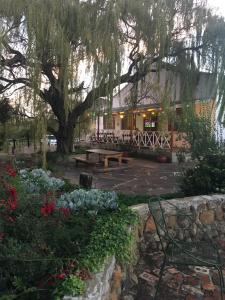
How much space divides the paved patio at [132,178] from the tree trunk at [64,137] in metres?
1.24

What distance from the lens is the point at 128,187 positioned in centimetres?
749

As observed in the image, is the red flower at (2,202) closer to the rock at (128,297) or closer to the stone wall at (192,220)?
the rock at (128,297)

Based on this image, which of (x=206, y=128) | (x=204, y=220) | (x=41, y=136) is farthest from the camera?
(x=41, y=136)

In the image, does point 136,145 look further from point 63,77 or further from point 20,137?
point 63,77

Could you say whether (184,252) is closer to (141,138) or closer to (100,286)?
(100,286)

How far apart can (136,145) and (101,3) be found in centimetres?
849

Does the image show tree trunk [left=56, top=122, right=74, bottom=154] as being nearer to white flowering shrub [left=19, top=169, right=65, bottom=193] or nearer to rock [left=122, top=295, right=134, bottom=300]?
white flowering shrub [left=19, top=169, right=65, bottom=193]

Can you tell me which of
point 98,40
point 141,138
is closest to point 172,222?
point 98,40

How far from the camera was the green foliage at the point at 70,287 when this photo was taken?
5.87 ft

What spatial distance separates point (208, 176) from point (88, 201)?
2.39 m

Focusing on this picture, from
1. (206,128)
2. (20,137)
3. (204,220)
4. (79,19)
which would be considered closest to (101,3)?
(79,19)

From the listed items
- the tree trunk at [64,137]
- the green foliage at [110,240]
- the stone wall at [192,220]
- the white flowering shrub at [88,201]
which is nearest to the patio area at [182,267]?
the stone wall at [192,220]

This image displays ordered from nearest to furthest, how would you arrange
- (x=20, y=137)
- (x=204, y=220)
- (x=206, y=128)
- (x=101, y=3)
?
1. (x=204, y=220)
2. (x=206, y=128)
3. (x=101, y=3)
4. (x=20, y=137)

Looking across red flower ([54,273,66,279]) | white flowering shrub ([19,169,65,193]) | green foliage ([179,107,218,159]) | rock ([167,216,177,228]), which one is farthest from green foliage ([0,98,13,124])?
red flower ([54,273,66,279])
